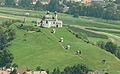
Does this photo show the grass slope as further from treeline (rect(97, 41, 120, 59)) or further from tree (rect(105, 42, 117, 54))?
tree (rect(105, 42, 117, 54))

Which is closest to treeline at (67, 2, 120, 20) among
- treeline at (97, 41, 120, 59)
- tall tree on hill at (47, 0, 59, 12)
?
tall tree on hill at (47, 0, 59, 12)

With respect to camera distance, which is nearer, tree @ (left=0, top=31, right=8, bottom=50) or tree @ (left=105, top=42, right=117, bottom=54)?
tree @ (left=0, top=31, right=8, bottom=50)

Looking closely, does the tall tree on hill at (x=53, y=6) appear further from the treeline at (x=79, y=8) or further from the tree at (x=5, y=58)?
the tree at (x=5, y=58)

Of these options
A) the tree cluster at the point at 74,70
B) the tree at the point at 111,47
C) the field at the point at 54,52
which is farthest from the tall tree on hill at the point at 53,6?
the tree cluster at the point at 74,70

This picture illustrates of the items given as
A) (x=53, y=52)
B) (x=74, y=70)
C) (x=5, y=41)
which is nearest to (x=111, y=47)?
(x=53, y=52)

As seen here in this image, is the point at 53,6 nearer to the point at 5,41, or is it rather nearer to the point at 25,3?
the point at 25,3

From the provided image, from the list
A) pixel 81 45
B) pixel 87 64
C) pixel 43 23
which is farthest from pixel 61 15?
pixel 87 64
